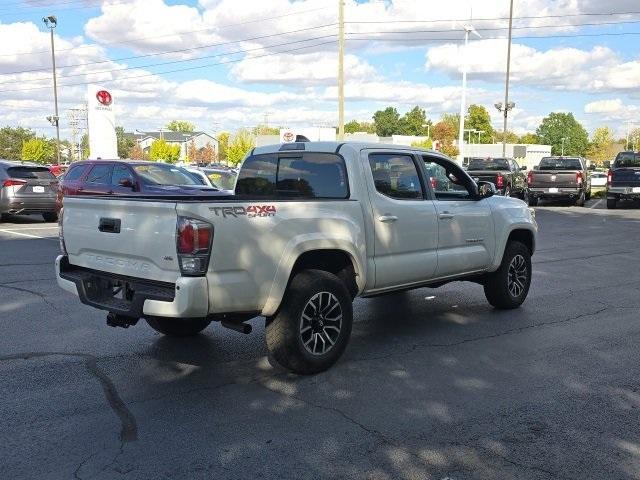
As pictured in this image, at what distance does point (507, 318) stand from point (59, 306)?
514cm

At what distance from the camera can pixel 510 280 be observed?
7652mm

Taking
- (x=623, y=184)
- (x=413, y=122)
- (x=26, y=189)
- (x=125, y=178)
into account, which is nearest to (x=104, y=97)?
(x=26, y=189)

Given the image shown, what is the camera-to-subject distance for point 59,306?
24.6 feet

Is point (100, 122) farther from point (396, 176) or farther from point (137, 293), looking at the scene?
point (137, 293)

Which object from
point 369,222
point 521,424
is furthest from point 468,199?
point 521,424

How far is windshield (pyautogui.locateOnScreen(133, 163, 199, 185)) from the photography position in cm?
1387

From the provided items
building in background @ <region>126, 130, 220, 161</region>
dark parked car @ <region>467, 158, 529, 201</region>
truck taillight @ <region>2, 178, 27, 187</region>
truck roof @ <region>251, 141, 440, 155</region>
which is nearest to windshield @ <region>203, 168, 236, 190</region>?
truck taillight @ <region>2, 178, 27, 187</region>

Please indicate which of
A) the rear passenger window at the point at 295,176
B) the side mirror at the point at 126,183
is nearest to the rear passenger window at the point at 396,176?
the rear passenger window at the point at 295,176

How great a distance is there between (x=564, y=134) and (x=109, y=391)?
7137 inches

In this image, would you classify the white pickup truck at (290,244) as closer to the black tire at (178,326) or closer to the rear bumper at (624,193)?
the black tire at (178,326)

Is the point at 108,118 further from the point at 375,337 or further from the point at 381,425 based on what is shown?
the point at 381,425

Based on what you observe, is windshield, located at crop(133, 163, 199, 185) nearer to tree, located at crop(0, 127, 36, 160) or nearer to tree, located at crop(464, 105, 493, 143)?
tree, located at crop(0, 127, 36, 160)

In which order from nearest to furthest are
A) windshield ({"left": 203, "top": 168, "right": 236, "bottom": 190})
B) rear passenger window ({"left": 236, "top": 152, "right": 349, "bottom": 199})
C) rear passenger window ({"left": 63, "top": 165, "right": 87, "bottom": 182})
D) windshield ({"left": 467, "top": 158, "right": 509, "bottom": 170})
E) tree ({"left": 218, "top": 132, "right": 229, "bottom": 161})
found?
rear passenger window ({"left": 236, "top": 152, "right": 349, "bottom": 199})
rear passenger window ({"left": 63, "top": 165, "right": 87, "bottom": 182})
windshield ({"left": 203, "top": 168, "right": 236, "bottom": 190})
windshield ({"left": 467, "top": 158, "right": 509, "bottom": 170})
tree ({"left": 218, "top": 132, "right": 229, "bottom": 161})

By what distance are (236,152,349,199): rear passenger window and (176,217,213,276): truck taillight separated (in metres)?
1.38
